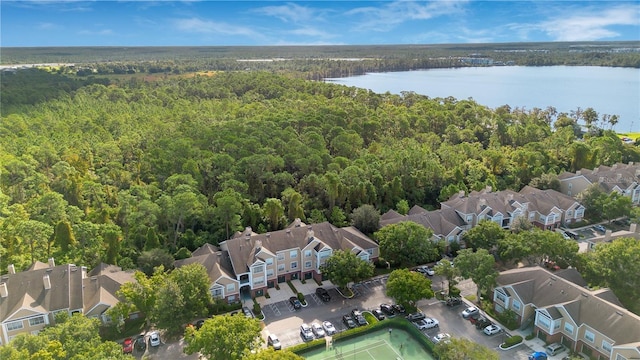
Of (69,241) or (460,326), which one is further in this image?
(69,241)

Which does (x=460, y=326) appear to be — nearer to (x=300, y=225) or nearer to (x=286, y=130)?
(x=300, y=225)

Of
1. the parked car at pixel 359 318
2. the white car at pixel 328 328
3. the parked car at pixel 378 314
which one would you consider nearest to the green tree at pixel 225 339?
the white car at pixel 328 328

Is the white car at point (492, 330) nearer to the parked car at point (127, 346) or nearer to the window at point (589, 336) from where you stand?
the window at point (589, 336)

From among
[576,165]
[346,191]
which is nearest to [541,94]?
[576,165]

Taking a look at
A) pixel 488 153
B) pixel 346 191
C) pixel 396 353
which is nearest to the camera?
pixel 396 353

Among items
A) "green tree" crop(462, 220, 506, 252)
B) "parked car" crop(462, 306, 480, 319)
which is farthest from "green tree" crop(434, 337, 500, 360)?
"green tree" crop(462, 220, 506, 252)
